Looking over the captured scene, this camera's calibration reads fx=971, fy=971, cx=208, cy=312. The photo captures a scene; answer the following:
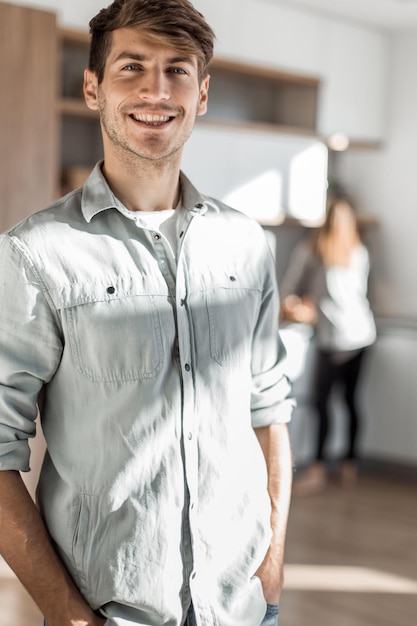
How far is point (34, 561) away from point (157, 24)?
2.59 feet

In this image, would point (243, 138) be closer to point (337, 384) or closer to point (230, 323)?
point (337, 384)

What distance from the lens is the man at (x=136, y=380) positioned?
1354 millimetres

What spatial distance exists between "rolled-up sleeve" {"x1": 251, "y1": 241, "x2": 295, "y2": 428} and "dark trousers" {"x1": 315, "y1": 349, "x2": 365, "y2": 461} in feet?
13.1

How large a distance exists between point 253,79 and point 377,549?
328 cm

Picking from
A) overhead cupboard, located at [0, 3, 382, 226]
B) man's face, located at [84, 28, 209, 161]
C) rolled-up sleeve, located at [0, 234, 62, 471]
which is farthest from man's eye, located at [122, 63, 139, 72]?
overhead cupboard, located at [0, 3, 382, 226]

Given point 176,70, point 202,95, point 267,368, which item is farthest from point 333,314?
point 176,70

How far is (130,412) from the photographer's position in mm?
1371

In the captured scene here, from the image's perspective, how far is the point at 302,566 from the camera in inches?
162

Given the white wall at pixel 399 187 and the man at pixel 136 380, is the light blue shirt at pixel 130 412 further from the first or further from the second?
the white wall at pixel 399 187

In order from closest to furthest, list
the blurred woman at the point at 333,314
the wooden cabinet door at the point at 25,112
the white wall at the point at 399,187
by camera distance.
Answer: the wooden cabinet door at the point at 25,112, the blurred woman at the point at 333,314, the white wall at the point at 399,187

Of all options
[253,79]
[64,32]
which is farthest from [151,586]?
[253,79]

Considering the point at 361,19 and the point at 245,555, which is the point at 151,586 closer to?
the point at 245,555

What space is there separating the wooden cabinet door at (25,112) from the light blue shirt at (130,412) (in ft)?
6.11

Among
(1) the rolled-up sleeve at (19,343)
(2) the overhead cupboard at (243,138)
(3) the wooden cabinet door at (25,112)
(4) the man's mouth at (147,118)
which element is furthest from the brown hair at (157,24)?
(2) the overhead cupboard at (243,138)
